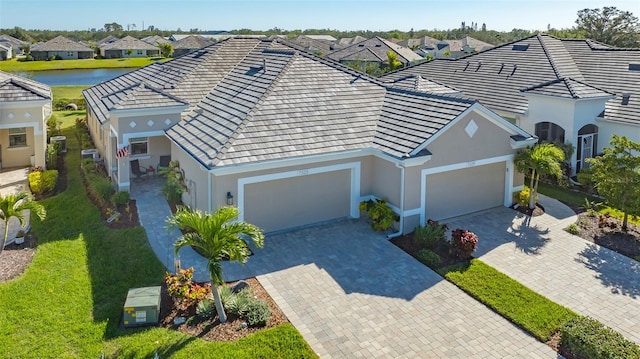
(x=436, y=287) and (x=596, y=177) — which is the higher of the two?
(x=596, y=177)

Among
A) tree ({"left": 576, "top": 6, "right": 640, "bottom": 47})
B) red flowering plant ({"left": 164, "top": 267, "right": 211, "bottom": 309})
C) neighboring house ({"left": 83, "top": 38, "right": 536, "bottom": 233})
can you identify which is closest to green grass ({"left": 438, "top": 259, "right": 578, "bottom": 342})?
neighboring house ({"left": 83, "top": 38, "right": 536, "bottom": 233})

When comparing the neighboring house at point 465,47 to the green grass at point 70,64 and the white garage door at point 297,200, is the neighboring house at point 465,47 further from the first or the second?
the white garage door at point 297,200

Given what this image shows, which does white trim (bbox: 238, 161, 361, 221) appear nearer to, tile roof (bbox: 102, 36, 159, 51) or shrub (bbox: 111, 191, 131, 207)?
shrub (bbox: 111, 191, 131, 207)

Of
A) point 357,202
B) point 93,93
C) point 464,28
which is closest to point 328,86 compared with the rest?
point 357,202

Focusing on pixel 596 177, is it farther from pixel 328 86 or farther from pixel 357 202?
pixel 328 86

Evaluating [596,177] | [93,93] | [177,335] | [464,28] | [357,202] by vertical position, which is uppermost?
[464,28]
